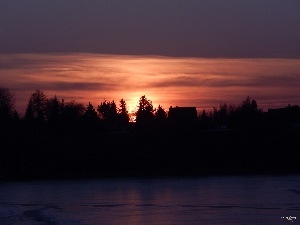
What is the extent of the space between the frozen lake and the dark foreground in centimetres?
1946

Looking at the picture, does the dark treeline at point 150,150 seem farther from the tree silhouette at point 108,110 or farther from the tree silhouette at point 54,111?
the tree silhouette at point 108,110

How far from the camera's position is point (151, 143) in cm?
6450

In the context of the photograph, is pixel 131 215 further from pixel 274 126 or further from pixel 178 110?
pixel 178 110

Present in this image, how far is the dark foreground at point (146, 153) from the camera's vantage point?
58031mm

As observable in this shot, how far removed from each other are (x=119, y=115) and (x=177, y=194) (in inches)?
4068

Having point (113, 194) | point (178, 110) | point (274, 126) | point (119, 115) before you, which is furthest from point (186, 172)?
point (119, 115)

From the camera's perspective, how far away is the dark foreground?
58.0 m

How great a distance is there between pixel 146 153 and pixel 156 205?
34.8 m

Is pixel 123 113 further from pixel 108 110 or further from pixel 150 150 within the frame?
pixel 150 150

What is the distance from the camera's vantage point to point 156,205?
93.8ft

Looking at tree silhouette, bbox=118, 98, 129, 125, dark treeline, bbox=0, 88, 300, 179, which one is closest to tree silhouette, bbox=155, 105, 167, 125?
dark treeline, bbox=0, 88, 300, 179

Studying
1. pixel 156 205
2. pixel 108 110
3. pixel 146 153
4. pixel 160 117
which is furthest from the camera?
pixel 108 110

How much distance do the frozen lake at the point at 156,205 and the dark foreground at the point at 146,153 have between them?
19.5 m

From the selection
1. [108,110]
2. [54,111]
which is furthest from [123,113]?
[54,111]
